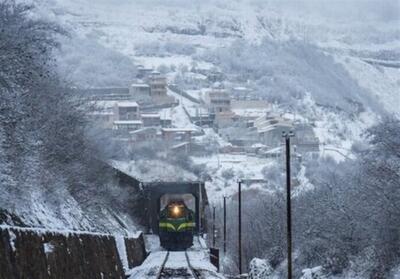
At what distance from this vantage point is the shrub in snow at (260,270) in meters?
43.1

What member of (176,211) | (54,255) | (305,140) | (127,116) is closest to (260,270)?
(176,211)

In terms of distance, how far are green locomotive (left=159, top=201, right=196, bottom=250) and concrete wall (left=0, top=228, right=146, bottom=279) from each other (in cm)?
1957

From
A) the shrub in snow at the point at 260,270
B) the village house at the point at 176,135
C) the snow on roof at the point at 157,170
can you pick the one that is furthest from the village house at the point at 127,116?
the shrub in snow at the point at 260,270

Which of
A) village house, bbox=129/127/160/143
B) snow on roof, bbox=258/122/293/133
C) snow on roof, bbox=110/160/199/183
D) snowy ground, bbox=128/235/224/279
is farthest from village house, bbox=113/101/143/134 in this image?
snowy ground, bbox=128/235/224/279

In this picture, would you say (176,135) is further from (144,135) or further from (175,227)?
(175,227)

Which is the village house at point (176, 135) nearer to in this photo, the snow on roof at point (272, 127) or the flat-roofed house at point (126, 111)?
the flat-roofed house at point (126, 111)

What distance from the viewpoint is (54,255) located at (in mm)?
13359

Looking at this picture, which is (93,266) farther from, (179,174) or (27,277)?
(179,174)

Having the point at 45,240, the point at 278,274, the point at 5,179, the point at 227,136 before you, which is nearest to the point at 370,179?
the point at 278,274

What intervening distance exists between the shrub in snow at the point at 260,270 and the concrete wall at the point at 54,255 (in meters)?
22.8

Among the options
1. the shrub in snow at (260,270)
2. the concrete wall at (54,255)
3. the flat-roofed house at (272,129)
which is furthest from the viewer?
the flat-roofed house at (272,129)

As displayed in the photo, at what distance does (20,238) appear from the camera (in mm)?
11211

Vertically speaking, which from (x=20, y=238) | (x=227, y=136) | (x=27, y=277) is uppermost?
(x=20, y=238)

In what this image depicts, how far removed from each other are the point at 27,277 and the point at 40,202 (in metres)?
10.1
